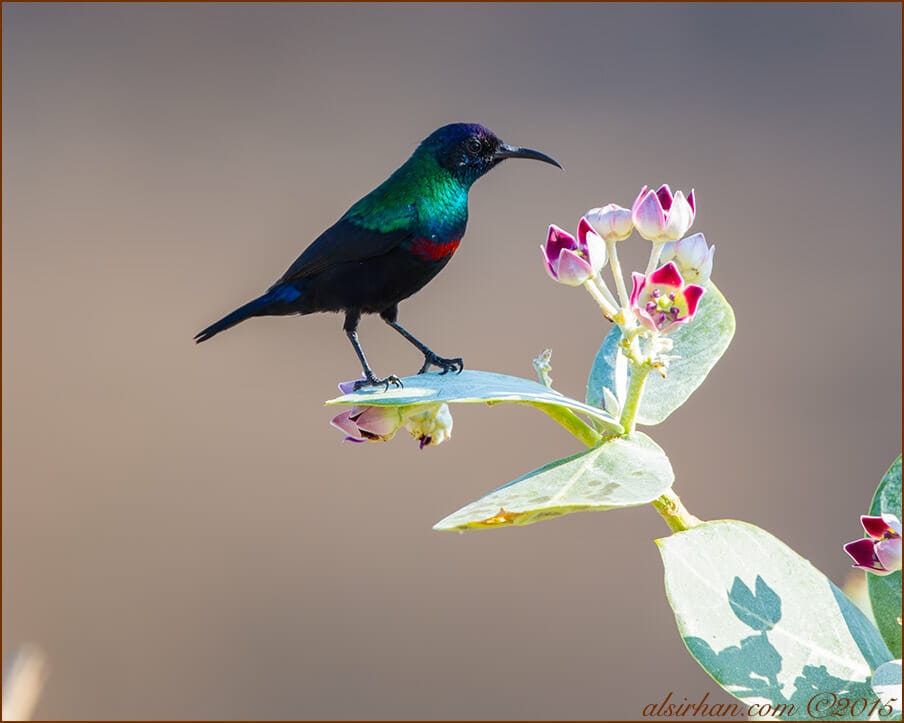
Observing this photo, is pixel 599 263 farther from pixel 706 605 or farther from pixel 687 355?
A: pixel 706 605

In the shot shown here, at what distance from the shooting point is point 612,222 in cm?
62

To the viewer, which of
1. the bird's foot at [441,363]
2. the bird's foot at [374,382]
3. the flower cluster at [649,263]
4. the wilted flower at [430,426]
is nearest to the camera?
the flower cluster at [649,263]

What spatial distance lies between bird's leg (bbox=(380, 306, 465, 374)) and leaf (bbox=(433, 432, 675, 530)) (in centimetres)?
44

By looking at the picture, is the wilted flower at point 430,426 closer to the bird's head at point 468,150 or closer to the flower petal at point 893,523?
the flower petal at point 893,523

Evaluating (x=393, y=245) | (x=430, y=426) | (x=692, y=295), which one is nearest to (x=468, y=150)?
(x=393, y=245)

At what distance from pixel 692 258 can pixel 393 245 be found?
538 millimetres

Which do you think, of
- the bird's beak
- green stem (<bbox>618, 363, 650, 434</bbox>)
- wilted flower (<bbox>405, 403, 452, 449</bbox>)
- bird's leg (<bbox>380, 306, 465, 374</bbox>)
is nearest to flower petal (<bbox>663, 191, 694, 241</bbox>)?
green stem (<bbox>618, 363, 650, 434</bbox>)

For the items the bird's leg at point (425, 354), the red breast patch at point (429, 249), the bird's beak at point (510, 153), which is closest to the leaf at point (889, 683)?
the bird's leg at point (425, 354)

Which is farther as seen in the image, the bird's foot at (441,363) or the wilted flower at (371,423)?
the bird's foot at (441,363)

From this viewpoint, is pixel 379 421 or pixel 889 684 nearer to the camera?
pixel 889 684

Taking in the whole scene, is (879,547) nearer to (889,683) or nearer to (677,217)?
(889,683)

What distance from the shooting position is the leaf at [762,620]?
0.50m

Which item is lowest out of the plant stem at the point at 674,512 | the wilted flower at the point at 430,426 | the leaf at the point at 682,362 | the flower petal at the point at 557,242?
the plant stem at the point at 674,512

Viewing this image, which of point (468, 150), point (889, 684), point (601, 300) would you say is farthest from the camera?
point (468, 150)
